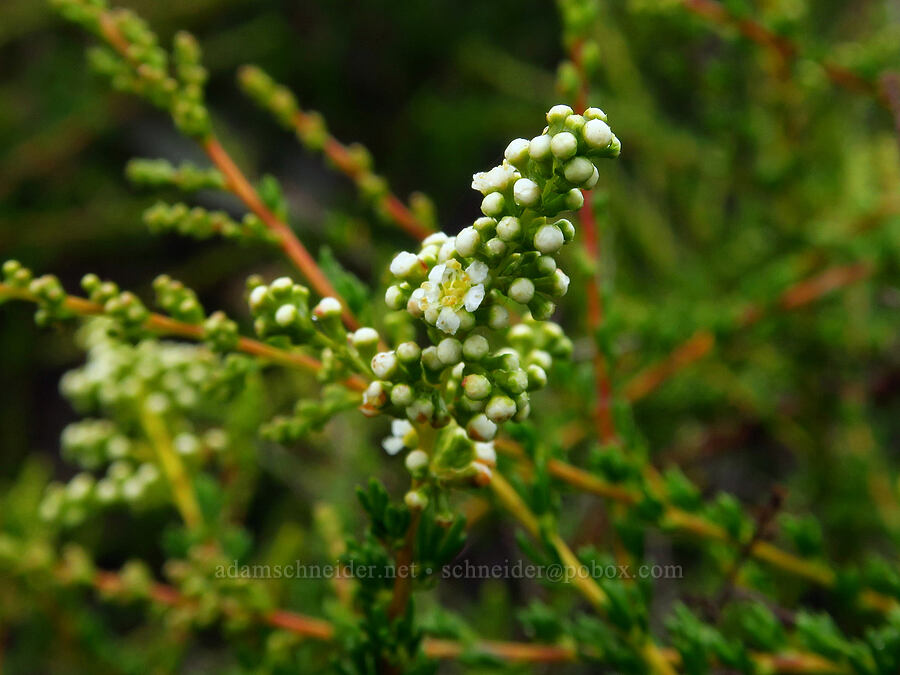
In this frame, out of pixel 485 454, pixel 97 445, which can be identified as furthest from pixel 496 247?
pixel 97 445

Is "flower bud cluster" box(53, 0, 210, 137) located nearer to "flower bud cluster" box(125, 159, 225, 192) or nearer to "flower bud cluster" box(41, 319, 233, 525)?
"flower bud cluster" box(125, 159, 225, 192)

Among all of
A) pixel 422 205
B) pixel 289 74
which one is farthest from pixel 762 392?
pixel 289 74

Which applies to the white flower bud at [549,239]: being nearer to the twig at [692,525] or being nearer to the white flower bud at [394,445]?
the white flower bud at [394,445]

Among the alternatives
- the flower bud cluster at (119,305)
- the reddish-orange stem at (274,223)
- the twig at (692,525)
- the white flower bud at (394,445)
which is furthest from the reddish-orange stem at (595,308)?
the flower bud cluster at (119,305)

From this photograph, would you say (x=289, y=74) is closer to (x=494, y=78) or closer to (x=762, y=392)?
(x=494, y=78)

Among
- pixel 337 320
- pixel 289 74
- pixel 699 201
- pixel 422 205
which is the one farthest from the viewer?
pixel 289 74

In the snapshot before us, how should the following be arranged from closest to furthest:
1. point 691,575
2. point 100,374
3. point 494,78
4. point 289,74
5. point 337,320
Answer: point 337,320 < point 100,374 < point 691,575 < point 494,78 < point 289,74

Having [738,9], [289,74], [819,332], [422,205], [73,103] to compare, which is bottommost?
[819,332]
